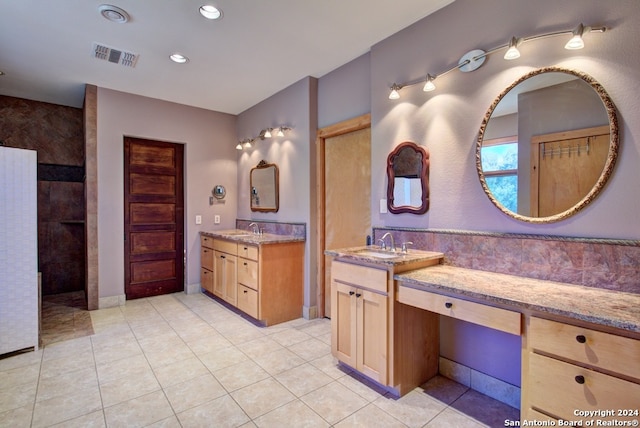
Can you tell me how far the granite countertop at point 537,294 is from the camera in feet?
4.06

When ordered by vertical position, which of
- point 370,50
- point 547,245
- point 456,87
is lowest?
point 547,245

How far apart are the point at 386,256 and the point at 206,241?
10.1ft

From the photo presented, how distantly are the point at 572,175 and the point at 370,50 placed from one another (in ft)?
6.64

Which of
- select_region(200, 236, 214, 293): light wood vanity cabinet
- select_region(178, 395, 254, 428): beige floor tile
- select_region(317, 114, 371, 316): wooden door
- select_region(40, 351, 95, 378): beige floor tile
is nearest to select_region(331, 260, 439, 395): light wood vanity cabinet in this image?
select_region(178, 395, 254, 428): beige floor tile

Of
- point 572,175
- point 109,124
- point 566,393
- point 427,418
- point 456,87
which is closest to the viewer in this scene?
point 566,393

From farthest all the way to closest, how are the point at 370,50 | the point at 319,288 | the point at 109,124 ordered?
the point at 109,124 < the point at 319,288 < the point at 370,50

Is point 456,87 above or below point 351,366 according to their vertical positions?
above

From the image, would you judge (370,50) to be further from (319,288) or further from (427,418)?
(427,418)

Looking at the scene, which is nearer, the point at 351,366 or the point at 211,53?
the point at 351,366

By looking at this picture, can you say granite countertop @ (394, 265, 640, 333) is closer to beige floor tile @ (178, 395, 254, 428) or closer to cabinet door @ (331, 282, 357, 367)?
cabinet door @ (331, 282, 357, 367)

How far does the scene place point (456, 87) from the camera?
7.30 ft

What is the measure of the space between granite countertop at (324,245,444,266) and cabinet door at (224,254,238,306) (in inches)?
66.3

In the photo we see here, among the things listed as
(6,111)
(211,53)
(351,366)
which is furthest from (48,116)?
(351,366)

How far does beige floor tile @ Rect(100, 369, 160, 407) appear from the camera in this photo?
2.06 metres
